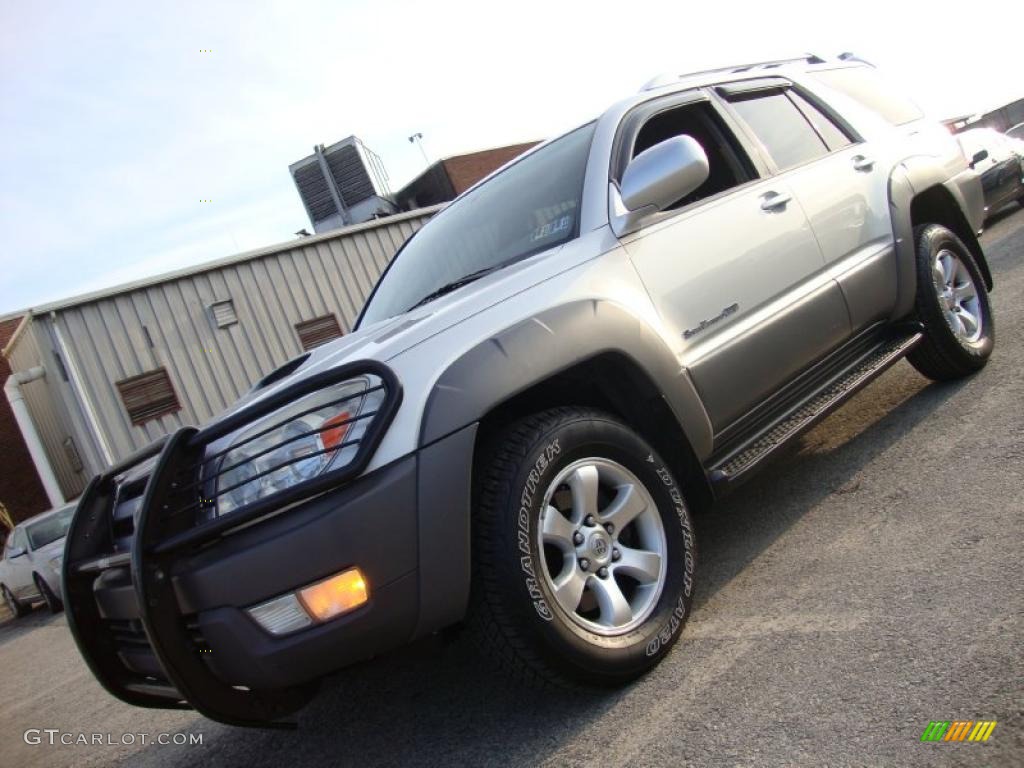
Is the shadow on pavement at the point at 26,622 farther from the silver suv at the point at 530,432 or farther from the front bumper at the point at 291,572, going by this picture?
the front bumper at the point at 291,572

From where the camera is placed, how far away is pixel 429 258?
3.61 meters

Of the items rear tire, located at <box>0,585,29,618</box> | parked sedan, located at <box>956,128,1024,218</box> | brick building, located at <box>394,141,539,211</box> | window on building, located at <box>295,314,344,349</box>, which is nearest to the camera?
parked sedan, located at <box>956,128,1024,218</box>

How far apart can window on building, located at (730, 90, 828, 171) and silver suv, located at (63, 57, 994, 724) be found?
0.06 feet

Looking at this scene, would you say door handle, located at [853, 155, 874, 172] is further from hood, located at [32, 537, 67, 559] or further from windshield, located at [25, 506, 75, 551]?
windshield, located at [25, 506, 75, 551]

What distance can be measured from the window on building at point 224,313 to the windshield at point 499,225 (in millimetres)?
10359

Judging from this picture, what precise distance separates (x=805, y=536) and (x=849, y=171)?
1834 millimetres

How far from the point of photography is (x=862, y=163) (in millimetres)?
3881

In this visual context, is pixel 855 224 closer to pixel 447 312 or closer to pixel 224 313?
pixel 447 312

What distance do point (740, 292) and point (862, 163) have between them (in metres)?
1.41

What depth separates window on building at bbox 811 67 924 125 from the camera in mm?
4332

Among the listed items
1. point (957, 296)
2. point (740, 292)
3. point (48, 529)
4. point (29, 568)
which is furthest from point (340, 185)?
point (740, 292)

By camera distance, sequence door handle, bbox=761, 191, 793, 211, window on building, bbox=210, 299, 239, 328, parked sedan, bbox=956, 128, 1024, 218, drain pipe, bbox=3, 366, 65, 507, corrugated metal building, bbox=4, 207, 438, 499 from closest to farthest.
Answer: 1. door handle, bbox=761, 191, 793, 211
2. parked sedan, bbox=956, 128, 1024, 218
3. corrugated metal building, bbox=4, 207, 438, 499
4. window on building, bbox=210, 299, 239, 328
5. drain pipe, bbox=3, 366, 65, 507

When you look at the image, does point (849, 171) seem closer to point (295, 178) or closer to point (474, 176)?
point (295, 178)

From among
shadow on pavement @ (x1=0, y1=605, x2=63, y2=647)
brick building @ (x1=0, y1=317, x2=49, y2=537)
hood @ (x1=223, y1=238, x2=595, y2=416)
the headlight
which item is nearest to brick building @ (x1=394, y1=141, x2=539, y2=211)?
brick building @ (x1=0, y1=317, x2=49, y2=537)
